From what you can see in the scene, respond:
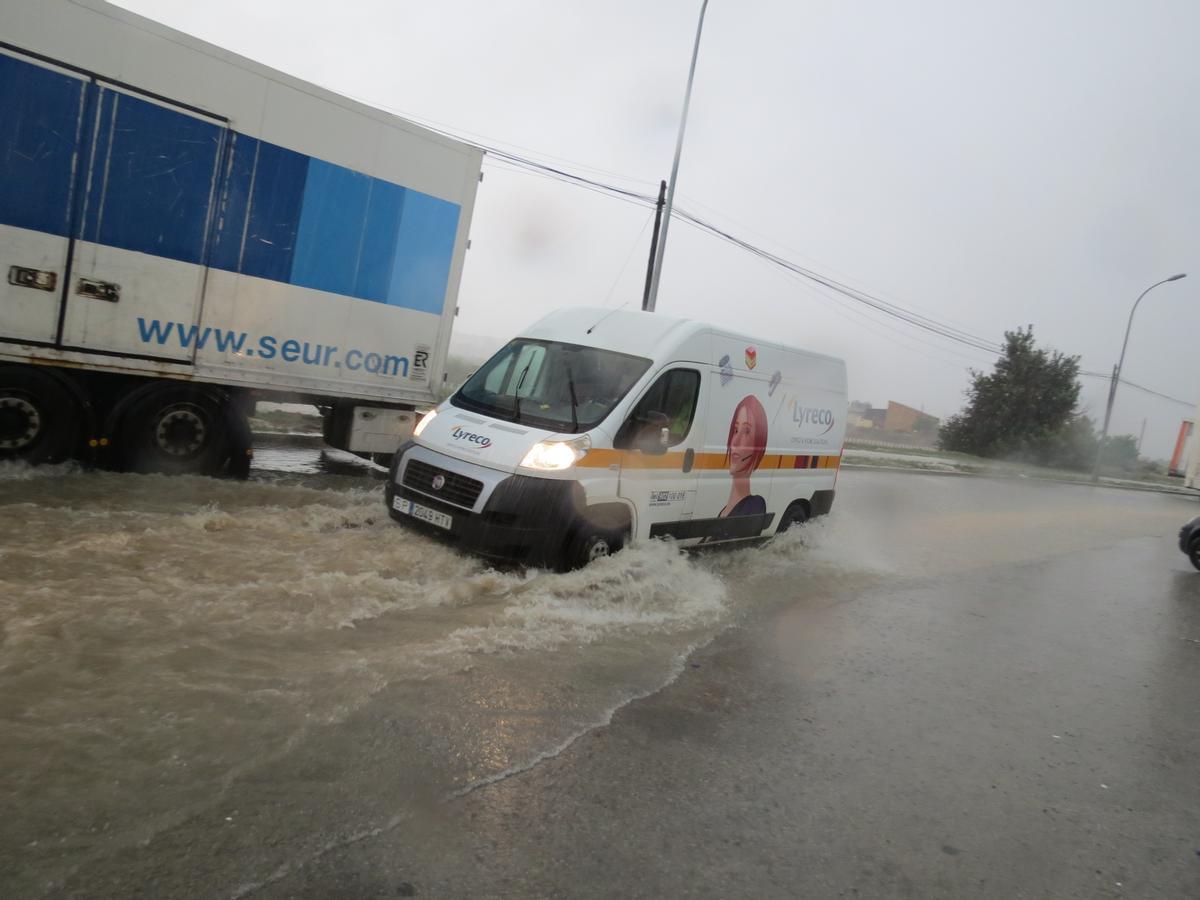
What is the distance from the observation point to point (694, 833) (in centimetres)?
326

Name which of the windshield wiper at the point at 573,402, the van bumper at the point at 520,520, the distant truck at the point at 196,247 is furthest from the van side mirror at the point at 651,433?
the distant truck at the point at 196,247

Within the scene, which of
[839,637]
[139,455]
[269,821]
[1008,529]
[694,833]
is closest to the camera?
[269,821]

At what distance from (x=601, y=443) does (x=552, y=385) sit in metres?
0.84

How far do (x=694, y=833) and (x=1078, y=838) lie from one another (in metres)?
1.76

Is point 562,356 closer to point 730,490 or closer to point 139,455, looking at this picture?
point 730,490

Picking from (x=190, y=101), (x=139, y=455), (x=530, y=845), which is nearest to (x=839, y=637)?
(x=530, y=845)

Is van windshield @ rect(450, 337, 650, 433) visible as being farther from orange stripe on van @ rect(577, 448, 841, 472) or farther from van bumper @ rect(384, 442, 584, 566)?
van bumper @ rect(384, 442, 584, 566)

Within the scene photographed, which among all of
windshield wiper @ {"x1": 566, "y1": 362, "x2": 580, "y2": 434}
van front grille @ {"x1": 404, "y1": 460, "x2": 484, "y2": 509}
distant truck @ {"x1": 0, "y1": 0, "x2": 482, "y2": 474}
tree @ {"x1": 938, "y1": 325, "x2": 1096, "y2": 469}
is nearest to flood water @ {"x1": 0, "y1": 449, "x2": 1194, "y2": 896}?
van front grille @ {"x1": 404, "y1": 460, "x2": 484, "y2": 509}

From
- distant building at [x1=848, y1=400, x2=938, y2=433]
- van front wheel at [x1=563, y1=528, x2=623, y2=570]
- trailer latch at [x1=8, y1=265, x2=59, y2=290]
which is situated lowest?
van front wheel at [x1=563, y1=528, x2=623, y2=570]

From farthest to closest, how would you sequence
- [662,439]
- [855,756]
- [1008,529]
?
1. [1008,529]
2. [662,439]
3. [855,756]

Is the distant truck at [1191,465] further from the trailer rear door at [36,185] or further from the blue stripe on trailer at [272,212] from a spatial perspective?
the trailer rear door at [36,185]

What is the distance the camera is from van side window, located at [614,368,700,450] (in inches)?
266

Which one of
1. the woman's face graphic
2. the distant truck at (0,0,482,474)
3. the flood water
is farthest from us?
the woman's face graphic

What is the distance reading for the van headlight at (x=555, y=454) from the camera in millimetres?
6289
